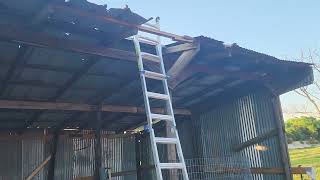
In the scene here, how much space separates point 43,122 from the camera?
36.6ft

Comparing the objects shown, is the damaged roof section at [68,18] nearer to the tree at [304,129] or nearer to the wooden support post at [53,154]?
the wooden support post at [53,154]

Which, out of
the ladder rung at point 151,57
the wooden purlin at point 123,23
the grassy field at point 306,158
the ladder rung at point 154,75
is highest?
the wooden purlin at point 123,23

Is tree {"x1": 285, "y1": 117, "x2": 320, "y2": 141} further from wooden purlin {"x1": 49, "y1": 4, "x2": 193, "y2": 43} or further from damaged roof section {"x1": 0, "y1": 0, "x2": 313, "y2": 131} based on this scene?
wooden purlin {"x1": 49, "y1": 4, "x2": 193, "y2": 43}

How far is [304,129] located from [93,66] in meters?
29.7

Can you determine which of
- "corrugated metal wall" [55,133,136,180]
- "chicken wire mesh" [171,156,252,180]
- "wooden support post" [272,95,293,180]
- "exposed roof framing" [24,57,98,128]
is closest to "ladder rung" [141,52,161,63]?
"exposed roof framing" [24,57,98,128]

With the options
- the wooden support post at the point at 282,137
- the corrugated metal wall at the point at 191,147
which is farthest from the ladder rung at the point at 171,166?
the corrugated metal wall at the point at 191,147

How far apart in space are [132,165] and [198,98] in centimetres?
477

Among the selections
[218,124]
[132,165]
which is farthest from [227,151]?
[132,165]

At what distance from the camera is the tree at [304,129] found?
3138 cm

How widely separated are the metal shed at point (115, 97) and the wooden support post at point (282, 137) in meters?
0.02

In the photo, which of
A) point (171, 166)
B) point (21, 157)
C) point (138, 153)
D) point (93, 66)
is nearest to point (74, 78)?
point (93, 66)

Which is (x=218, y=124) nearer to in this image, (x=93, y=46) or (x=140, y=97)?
(x=140, y=97)

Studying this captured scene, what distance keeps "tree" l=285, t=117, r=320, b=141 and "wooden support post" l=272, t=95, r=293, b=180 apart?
25671mm

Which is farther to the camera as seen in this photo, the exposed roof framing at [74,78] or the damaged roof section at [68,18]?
the exposed roof framing at [74,78]
